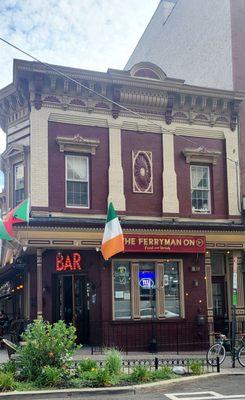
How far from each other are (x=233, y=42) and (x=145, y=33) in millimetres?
13972

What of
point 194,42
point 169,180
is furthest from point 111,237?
point 194,42

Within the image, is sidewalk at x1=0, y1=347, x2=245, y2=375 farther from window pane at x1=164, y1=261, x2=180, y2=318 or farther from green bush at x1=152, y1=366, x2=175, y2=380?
green bush at x1=152, y1=366, x2=175, y2=380

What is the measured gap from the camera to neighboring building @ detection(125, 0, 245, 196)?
2308cm

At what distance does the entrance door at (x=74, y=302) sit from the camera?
62.4 feet

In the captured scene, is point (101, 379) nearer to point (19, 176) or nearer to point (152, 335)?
point (152, 335)

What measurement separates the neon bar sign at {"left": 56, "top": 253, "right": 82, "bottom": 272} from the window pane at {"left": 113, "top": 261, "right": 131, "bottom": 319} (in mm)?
1283

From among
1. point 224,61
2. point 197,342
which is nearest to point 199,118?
point 224,61

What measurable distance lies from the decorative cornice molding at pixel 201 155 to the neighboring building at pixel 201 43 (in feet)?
4.06

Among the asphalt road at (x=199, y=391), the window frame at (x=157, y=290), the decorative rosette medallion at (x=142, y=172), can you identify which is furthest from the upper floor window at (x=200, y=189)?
the asphalt road at (x=199, y=391)

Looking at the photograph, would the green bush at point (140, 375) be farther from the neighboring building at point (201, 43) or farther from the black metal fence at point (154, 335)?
the neighboring building at point (201, 43)

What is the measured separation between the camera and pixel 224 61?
23.8 meters

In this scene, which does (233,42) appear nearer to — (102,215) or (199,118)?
(199,118)

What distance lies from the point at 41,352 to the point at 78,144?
8329 mm

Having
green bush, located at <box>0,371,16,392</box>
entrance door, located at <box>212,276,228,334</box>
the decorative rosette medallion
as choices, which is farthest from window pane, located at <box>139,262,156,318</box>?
green bush, located at <box>0,371,16,392</box>
